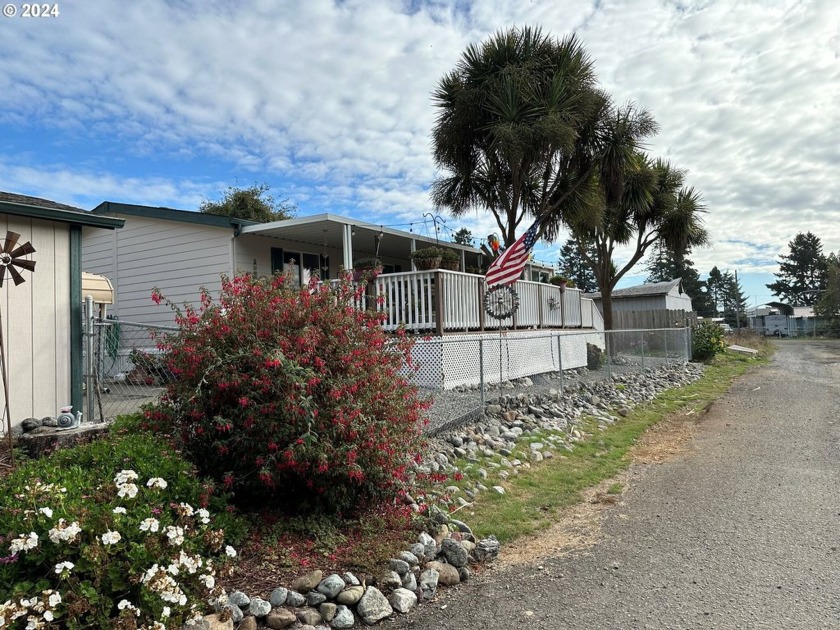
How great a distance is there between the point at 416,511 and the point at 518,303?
8692 mm

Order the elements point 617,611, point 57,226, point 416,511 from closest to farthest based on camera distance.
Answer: point 617,611 → point 416,511 → point 57,226

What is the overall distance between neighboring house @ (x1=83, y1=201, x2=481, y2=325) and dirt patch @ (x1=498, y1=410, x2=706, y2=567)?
6666mm

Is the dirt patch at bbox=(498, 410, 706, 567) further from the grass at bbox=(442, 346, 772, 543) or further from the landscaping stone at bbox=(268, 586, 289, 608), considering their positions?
the landscaping stone at bbox=(268, 586, 289, 608)

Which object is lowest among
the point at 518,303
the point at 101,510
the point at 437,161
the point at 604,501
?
the point at 604,501

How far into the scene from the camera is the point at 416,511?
426cm

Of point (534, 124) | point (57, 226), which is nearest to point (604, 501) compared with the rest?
point (57, 226)

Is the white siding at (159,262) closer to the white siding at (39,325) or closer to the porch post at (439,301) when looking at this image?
the porch post at (439,301)

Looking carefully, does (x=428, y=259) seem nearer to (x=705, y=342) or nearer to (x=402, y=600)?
(x=402, y=600)

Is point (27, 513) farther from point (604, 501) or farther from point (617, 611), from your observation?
point (604, 501)

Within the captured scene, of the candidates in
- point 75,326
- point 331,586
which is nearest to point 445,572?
point 331,586

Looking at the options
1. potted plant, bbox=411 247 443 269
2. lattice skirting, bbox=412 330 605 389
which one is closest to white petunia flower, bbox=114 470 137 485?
lattice skirting, bbox=412 330 605 389

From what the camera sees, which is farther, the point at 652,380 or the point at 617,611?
the point at 652,380

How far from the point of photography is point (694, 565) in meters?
3.58

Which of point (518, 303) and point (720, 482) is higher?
point (518, 303)
